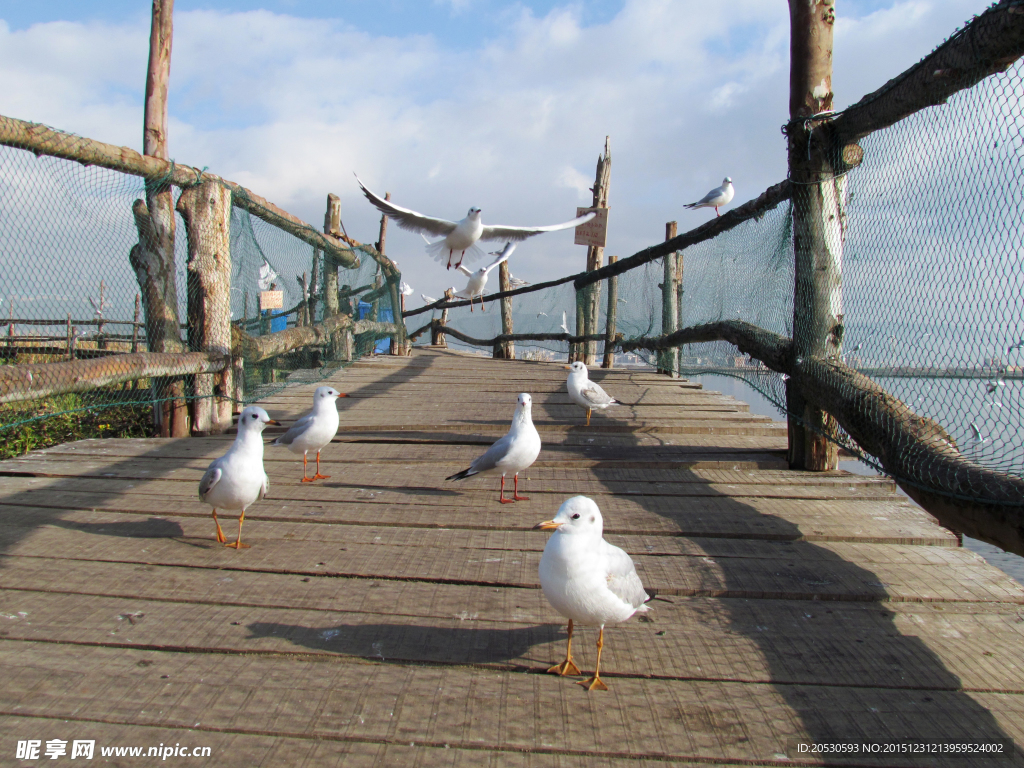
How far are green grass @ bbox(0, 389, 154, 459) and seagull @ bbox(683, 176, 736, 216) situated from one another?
9.25 metres

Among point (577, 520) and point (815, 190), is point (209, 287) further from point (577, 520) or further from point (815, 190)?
point (815, 190)

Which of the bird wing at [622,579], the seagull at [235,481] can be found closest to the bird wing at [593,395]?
A: the seagull at [235,481]

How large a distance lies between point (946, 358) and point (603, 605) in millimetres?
1543

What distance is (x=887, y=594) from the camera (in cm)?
206

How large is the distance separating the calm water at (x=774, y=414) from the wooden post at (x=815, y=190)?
619 mm

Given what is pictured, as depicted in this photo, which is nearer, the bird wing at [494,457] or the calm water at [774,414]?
the bird wing at [494,457]

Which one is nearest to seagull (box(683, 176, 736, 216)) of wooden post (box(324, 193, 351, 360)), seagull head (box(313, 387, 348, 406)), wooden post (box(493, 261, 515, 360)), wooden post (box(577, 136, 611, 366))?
wooden post (box(577, 136, 611, 366))

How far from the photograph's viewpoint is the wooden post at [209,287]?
4.32 meters

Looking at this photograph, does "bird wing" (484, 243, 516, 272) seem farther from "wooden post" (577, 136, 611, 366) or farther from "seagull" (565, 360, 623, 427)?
"seagull" (565, 360, 623, 427)

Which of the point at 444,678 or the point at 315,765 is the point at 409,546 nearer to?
the point at 444,678

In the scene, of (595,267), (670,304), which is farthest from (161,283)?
(595,267)

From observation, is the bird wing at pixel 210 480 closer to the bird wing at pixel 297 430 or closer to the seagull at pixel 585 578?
the bird wing at pixel 297 430

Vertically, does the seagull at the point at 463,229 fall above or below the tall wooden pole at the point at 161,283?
above

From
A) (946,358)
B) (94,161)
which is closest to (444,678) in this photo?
(946,358)
